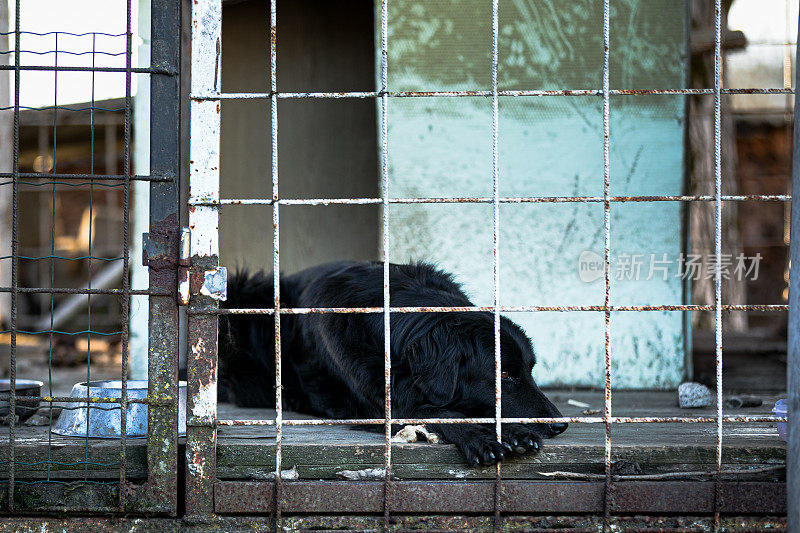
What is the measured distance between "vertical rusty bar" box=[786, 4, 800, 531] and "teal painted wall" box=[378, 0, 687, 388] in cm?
246

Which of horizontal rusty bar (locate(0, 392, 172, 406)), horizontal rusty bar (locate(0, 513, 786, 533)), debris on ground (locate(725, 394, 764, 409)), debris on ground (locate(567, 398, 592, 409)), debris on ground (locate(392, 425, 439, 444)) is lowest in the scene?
horizontal rusty bar (locate(0, 513, 786, 533))

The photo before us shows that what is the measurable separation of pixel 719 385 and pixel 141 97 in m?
3.54

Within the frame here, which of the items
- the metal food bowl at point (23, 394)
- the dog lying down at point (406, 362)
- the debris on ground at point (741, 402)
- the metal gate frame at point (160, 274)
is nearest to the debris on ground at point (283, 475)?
the metal gate frame at point (160, 274)

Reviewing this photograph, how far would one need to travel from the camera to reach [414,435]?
267 cm

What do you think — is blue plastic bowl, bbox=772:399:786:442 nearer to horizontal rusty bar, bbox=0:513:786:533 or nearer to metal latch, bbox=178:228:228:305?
horizontal rusty bar, bbox=0:513:786:533

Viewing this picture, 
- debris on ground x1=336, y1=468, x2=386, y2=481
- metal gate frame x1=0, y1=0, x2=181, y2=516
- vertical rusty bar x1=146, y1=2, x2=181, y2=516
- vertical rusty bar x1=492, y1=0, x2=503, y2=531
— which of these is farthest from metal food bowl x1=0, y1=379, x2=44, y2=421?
vertical rusty bar x1=492, y1=0, x2=503, y2=531

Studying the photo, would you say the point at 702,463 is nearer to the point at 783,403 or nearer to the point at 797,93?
the point at 783,403

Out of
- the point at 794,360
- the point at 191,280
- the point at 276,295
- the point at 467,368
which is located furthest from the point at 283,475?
the point at 794,360

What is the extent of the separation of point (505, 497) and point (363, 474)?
18.6 inches

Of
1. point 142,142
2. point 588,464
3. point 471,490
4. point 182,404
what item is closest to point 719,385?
point 588,464

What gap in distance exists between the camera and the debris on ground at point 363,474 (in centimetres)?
257

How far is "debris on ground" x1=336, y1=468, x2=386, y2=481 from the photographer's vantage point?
2574 millimetres

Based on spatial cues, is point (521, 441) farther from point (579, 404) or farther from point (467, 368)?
point (579, 404)

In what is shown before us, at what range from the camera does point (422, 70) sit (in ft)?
14.8
